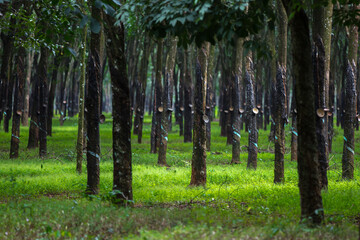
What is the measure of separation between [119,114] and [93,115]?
141 centimetres

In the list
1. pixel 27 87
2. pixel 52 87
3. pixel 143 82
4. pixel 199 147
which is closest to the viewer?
pixel 199 147

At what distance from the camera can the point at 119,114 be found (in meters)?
6.99

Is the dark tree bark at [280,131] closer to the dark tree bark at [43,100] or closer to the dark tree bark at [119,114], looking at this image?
the dark tree bark at [119,114]

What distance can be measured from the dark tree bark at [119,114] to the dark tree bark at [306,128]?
9.52 ft

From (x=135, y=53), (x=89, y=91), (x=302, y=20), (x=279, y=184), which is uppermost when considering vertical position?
(x=135, y=53)

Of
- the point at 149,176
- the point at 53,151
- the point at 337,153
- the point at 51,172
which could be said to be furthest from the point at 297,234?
the point at 337,153

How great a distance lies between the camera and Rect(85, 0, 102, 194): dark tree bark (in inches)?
324

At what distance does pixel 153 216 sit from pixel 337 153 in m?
14.3

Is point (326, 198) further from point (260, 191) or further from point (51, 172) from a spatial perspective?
point (51, 172)

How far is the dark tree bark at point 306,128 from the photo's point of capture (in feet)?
18.3

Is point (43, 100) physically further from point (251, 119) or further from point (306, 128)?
point (306, 128)

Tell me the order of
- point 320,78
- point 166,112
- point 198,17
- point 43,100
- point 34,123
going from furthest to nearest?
point 34,123
point 43,100
point 166,112
point 320,78
point 198,17

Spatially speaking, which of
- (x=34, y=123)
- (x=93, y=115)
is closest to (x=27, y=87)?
(x=34, y=123)

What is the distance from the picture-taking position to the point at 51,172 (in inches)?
452
